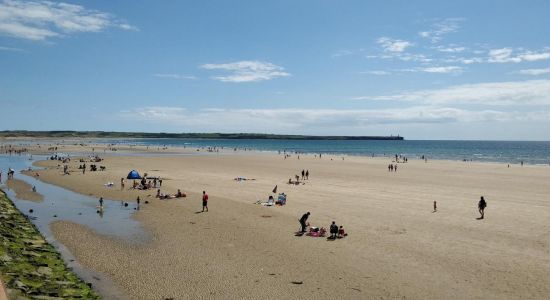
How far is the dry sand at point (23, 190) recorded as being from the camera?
31917 millimetres

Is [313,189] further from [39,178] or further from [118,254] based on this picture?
[39,178]

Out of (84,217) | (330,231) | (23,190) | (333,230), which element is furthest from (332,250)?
(23,190)

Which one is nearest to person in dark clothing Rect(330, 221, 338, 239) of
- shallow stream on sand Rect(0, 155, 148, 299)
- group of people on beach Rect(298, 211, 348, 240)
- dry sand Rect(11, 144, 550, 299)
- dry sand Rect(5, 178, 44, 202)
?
group of people on beach Rect(298, 211, 348, 240)

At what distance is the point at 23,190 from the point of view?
35.9 meters

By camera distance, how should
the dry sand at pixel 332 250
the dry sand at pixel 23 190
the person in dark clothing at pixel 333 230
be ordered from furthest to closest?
the dry sand at pixel 23 190
the person in dark clothing at pixel 333 230
the dry sand at pixel 332 250

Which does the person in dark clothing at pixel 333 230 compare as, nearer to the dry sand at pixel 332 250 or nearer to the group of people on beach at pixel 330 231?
the group of people on beach at pixel 330 231

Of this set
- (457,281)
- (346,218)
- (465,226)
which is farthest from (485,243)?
(346,218)

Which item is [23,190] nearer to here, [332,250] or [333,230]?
[333,230]

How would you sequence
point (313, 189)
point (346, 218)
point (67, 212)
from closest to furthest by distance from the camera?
point (346, 218) → point (67, 212) → point (313, 189)

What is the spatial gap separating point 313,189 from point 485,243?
63.1 ft

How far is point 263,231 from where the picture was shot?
840 inches

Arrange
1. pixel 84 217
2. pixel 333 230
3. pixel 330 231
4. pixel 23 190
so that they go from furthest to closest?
pixel 23 190 → pixel 84 217 → pixel 330 231 → pixel 333 230

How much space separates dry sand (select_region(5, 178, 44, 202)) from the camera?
31.9 m

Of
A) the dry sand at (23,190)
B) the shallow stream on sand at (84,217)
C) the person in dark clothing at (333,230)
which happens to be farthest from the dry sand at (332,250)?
the dry sand at (23,190)
